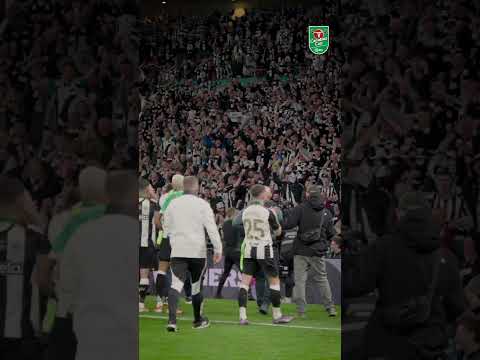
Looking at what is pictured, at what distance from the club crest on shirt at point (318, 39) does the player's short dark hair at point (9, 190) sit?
47.9 ft

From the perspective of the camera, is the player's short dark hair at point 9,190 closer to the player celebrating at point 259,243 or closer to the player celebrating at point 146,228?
the player celebrating at point 259,243

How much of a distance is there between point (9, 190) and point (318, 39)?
590 inches

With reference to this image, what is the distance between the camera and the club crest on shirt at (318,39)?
1981 cm

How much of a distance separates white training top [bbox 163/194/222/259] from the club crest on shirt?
34.0 ft

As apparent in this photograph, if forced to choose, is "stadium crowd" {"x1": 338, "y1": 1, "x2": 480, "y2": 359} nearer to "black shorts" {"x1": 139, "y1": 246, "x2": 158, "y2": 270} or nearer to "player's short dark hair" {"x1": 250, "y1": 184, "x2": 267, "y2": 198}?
"player's short dark hair" {"x1": 250, "y1": 184, "x2": 267, "y2": 198}

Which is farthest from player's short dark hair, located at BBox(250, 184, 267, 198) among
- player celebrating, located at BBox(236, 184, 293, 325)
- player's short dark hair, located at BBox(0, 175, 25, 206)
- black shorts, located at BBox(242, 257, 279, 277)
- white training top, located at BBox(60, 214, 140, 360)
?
white training top, located at BBox(60, 214, 140, 360)

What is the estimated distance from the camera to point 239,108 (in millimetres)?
21484

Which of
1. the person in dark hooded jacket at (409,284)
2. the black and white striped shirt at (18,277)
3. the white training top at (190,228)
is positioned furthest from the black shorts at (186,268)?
the person in dark hooded jacket at (409,284)

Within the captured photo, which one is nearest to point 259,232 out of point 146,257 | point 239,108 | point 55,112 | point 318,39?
point 146,257

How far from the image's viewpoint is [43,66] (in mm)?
5820

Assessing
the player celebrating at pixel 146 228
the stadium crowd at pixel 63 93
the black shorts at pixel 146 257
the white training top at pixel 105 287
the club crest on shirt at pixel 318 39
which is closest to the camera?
the white training top at pixel 105 287

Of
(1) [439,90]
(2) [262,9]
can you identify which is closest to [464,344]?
(1) [439,90]

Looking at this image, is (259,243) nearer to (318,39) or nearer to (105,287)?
(105,287)

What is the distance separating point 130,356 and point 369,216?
1.90 metres
